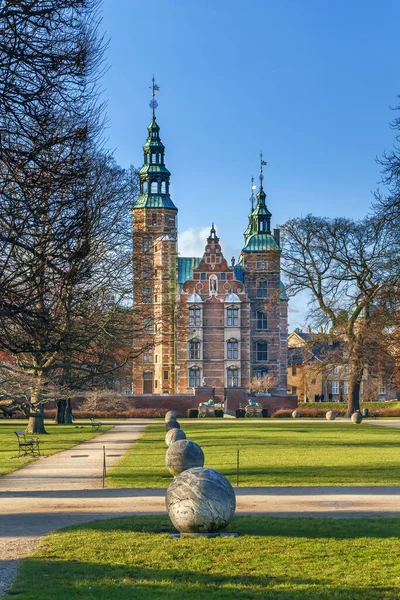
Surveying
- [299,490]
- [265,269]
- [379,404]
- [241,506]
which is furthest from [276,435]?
[265,269]

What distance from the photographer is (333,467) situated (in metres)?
27.5

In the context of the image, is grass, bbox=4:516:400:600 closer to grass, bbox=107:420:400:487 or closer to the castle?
grass, bbox=107:420:400:487

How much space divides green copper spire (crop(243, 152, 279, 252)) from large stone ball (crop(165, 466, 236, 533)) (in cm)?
7694

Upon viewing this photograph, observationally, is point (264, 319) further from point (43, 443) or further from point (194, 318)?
point (43, 443)

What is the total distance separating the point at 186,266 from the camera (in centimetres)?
9650

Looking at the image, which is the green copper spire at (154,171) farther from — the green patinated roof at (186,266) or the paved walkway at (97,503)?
the paved walkway at (97,503)

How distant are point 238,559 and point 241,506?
19.4 feet

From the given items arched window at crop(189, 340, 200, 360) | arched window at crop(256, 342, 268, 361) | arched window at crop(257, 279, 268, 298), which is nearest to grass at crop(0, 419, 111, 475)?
arched window at crop(189, 340, 200, 360)

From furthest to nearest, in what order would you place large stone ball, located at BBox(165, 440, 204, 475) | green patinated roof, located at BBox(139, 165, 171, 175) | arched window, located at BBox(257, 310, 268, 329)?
arched window, located at BBox(257, 310, 268, 329)
green patinated roof, located at BBox(139, 165, 171, 175)
large stone ball, located at BBox(165, 440, 204, 475)

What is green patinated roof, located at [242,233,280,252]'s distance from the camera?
308 ft

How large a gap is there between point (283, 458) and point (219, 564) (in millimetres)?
18197

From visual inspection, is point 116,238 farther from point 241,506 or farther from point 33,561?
point 33,561

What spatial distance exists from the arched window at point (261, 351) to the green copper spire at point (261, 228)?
9.47 m

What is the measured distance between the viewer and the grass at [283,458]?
956 inches
